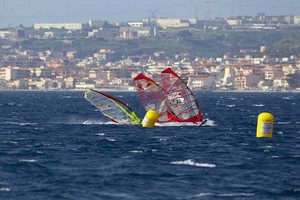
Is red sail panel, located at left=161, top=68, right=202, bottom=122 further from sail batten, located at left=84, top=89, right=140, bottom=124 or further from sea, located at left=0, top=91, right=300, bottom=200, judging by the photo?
sail batten, located at left=84, top=89, right=140, bottom=124

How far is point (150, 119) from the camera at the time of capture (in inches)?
3519

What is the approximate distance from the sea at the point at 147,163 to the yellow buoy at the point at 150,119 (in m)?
0.81

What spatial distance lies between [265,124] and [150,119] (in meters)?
12.7

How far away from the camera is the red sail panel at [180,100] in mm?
93250

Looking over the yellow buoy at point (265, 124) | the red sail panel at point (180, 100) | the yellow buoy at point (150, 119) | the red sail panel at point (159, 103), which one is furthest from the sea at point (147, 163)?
the red sail panel at point (180, 100)

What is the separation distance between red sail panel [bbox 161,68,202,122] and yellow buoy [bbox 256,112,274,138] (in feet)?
42.9

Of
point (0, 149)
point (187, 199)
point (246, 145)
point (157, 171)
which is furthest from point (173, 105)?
point (187, 199)

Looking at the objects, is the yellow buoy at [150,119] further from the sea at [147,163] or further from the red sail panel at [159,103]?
the red sail panel at [159,103]

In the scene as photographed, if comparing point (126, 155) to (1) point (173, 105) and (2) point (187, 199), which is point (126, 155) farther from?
(1) point (173, 105)

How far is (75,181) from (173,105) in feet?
134

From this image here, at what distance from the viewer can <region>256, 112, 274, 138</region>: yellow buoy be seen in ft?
256

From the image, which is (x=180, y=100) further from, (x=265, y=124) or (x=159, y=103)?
(x=265, y=124)

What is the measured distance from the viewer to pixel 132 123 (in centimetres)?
9638

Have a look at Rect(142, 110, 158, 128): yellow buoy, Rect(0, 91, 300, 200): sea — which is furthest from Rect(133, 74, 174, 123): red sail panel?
Rect(142, 110, 158, 128): yellow buoy
